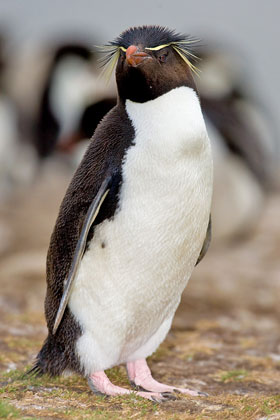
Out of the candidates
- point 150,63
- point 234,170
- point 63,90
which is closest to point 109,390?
point 150,63

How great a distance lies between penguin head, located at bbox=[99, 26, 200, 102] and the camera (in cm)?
332

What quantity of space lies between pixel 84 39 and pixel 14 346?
30.5ft

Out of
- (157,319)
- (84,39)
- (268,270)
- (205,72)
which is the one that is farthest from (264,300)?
(84,39)

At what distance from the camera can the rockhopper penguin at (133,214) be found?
11.2 ft

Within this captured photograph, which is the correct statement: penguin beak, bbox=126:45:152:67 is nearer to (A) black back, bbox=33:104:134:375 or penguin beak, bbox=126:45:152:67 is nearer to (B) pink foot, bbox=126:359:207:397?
(A) black back, bbox=33:104:134:375

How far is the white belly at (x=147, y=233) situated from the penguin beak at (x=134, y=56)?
227mm

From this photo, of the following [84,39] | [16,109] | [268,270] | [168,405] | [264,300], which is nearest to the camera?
[168,405]

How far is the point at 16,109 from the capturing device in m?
11.0

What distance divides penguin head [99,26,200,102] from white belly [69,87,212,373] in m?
0.05

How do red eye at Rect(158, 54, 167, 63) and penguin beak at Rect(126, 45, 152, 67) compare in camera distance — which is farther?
red eye at Rect(158, 54, 167, 63)

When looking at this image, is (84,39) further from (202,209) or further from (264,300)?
(202,209)

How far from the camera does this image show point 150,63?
333cm

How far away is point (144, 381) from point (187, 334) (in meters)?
1.57

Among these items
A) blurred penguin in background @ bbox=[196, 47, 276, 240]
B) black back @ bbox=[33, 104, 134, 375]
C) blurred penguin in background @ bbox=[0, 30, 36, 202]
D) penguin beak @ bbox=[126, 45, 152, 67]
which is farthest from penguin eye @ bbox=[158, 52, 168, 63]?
blurred penguin in background @ bbox=[0, 30, 36, 202]
